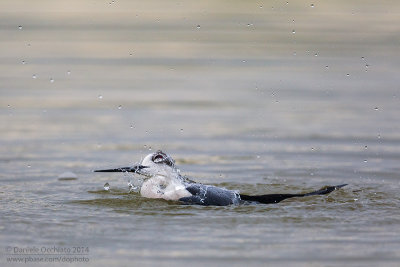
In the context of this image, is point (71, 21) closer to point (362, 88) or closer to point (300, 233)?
point (362, 88)

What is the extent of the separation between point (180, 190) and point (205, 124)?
3.15 m

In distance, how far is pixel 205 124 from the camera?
12.5 meters

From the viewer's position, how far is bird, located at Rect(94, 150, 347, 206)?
30.6 ft

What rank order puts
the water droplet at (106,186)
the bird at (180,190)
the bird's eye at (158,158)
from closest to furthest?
the bird at (180,190) → the bird's eye at (158,158) → the water droplet at (106,186)

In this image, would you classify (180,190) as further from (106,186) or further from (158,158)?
(106,186)

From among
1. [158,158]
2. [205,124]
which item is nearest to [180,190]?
[158,158]

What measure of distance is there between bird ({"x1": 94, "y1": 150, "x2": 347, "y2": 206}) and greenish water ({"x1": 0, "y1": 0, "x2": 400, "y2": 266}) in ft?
0.56

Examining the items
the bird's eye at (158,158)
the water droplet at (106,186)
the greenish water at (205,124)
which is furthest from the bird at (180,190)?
the water droplet at (106,186)

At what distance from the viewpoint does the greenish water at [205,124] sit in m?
8.23

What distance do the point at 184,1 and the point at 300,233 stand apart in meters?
11.9

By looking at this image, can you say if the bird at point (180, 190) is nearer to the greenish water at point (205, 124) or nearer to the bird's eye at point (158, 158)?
the bird's eye at point (158, 158)

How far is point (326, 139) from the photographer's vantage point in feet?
39.5

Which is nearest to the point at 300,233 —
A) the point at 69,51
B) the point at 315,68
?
the point at 315,68

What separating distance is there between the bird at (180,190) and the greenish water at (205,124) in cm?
17
